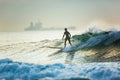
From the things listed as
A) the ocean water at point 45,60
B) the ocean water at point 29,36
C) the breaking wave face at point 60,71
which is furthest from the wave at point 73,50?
the breaking wave face at point 60,71

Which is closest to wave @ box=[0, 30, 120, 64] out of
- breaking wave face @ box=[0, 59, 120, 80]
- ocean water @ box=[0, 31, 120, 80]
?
ocean water @ box=[0, 31, 120, 80]

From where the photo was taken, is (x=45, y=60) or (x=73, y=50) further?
(x=73, y=50)

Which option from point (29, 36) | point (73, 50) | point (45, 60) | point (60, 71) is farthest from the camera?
point (29, 36)

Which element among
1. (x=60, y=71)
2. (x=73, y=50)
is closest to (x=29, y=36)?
(x=73, y=50)

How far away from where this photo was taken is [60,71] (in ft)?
33.1

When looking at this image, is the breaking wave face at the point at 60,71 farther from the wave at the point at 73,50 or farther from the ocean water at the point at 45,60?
the wave at the point at 73,50

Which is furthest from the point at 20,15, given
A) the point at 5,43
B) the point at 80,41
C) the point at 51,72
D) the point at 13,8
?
the point at 51,72

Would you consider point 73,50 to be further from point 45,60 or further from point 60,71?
point 60,71

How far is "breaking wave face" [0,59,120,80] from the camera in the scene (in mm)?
9510

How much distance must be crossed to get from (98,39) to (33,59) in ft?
7.56

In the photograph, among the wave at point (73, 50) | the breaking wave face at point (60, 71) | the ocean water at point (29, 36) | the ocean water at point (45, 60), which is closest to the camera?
the breaking wave face at point (60, 71)

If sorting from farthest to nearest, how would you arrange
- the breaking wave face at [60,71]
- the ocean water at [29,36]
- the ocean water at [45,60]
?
the ocean water at [29,36]
the ocean water at [45,60]
the breaking wave face at [60,71]

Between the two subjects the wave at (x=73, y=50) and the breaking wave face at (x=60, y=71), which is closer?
the breaking wave face at (x=60, y=71)

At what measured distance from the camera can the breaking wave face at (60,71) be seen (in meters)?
A: 9.51
